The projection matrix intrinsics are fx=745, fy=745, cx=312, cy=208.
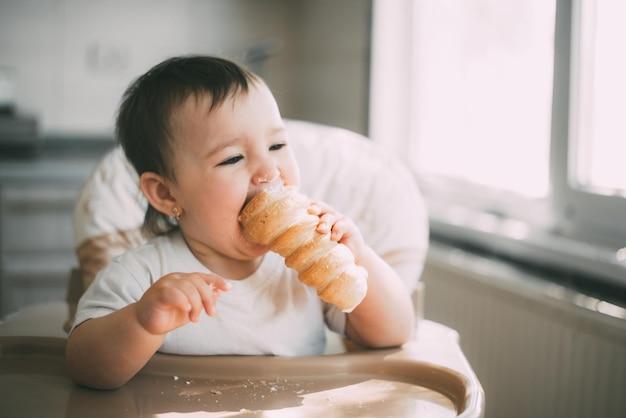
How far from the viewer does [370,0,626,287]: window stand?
166 centimetres

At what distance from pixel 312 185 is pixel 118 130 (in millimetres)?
369

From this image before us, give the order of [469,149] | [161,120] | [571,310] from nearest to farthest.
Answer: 1. [161,120]
2. [571,310]
3. [469,149]

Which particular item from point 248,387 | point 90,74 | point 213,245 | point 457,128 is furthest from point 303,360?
point 90,74

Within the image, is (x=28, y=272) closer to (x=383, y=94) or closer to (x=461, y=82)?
(x=383, y=94)

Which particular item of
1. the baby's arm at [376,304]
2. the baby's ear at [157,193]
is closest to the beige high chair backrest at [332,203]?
the baby's arm at [376,304]

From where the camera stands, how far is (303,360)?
0.98m

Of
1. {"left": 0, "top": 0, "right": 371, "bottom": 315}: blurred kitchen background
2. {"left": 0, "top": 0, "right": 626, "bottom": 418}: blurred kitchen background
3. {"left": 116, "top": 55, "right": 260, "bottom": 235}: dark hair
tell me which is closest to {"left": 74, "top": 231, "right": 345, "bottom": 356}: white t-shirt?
{"left": 116, "top": 55, "right": 260, "bottom": 235}: dark hair

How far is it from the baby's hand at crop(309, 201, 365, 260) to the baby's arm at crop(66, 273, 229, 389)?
156 millimetres

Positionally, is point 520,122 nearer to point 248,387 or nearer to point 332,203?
point 332,203

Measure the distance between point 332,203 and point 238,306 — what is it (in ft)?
1.07

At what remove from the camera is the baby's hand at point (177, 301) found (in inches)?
31.5

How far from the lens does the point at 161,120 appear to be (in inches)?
38.4

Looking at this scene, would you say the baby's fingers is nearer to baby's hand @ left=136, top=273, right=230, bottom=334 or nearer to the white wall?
baby's hand @ left=136, top=273, right=230, bottom=334

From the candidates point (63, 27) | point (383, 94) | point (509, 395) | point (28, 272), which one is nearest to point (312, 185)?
point (509, 395)
